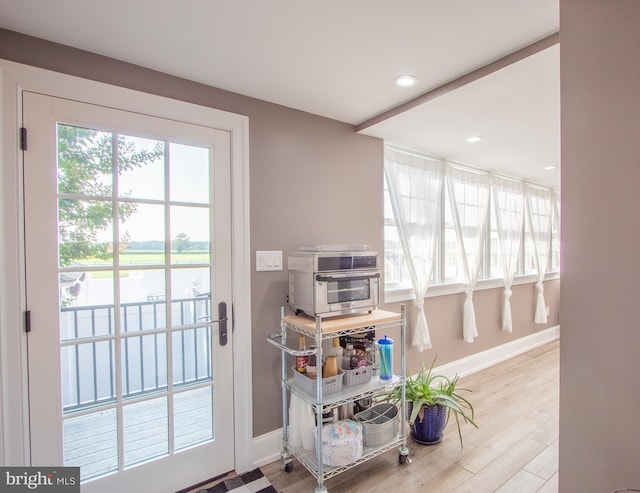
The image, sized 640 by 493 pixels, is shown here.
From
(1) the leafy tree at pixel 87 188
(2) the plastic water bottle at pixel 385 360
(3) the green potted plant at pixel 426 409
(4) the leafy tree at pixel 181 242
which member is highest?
(1) the leafy tree at pixel 87 188

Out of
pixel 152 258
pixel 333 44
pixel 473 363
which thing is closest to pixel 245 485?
pixel 152 258

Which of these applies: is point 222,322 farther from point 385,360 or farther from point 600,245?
point 600,245

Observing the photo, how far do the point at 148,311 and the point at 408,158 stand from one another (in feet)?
8.12

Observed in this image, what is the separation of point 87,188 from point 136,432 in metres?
1.30

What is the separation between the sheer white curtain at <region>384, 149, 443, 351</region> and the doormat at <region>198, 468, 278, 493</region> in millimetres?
1664

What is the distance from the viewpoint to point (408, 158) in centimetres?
306

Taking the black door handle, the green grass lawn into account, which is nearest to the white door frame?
the green grass lawn

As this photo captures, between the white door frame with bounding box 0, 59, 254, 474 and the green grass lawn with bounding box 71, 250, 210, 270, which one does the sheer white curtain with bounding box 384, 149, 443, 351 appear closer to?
the green grass lawn with bounding box 71, 250, 210, 270

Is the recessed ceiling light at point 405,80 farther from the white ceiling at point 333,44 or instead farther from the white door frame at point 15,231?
the white door frame at point 15,231

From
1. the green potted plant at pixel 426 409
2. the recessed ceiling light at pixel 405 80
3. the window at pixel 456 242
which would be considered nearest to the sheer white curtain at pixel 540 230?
the window at pixel 456 242

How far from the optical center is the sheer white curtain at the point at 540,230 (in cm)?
441

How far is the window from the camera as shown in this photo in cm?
299

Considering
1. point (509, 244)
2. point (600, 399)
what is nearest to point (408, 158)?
Answer: point (509, 244)

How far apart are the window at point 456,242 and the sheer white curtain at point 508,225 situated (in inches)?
1.6
